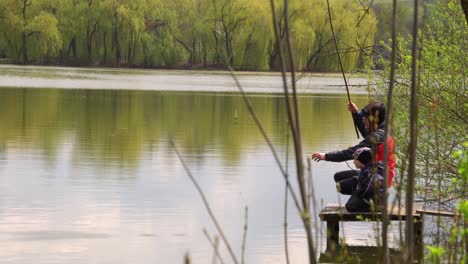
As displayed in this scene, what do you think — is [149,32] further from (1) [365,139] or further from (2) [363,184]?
(1) [365,139]

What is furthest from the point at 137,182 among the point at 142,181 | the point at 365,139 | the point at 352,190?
the point at 365,139

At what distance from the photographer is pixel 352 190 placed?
9914mm

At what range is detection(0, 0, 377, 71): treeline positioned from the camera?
65750 mm

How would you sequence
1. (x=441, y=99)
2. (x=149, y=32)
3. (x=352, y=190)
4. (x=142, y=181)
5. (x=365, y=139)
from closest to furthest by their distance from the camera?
(x=365, y=139)
(x=352, y=190)
(x=441, y=99)
(x=142, y=181)
(x=149, y=32)

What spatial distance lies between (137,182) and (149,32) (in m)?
56.7

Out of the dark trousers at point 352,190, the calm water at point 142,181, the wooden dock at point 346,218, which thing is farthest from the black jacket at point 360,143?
the calm water at point 142,181

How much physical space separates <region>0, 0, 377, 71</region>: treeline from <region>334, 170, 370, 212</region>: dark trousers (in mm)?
51737

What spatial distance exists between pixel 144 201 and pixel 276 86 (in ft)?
135

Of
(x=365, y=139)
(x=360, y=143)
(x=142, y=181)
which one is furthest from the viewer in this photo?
(x=142, y=181)

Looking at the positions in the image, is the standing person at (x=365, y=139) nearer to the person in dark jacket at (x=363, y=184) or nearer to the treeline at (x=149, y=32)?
the person in dark jacket at (x=363, y=184)

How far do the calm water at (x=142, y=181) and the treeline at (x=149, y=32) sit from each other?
1240 inches

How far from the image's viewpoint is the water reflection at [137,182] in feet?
34.6

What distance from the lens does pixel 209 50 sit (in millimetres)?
74188

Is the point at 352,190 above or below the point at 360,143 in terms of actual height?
below
